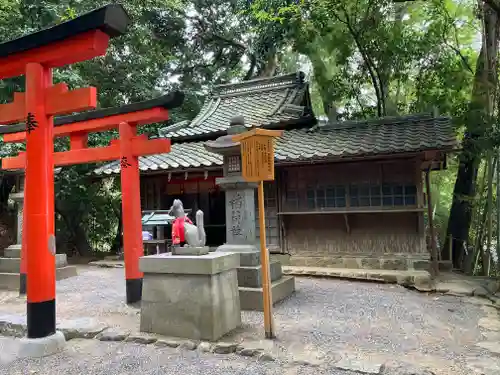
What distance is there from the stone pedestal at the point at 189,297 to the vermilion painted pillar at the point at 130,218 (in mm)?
1864

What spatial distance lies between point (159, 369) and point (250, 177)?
7.95 feet

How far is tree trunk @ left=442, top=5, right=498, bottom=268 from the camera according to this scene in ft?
29.5

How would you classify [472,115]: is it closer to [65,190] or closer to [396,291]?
[396,291]

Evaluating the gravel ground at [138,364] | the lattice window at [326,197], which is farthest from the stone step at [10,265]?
the lattice window at [326,197]

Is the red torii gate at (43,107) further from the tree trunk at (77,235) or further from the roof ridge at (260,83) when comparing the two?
the tree trunk at (77,235)

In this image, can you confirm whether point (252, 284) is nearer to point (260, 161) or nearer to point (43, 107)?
point (260, 161)

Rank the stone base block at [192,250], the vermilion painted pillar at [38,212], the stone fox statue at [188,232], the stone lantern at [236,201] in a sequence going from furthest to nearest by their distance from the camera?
the stone lantern at [236,201]
the stone fox statue at [188,232]
the stone base block at [192,250]
the vermilion painted pillar at [38,212]

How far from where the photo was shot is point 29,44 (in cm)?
466

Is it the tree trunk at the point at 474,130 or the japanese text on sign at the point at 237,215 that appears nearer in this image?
the japanese text on sign at the point at 237,215

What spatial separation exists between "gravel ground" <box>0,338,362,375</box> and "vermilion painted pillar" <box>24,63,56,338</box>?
18.3 inches

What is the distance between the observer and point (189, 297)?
4758 mm

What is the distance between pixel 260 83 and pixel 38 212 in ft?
35.7

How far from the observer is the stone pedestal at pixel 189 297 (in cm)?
466

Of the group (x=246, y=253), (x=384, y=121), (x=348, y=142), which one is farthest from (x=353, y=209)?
(x=246, y=253)
